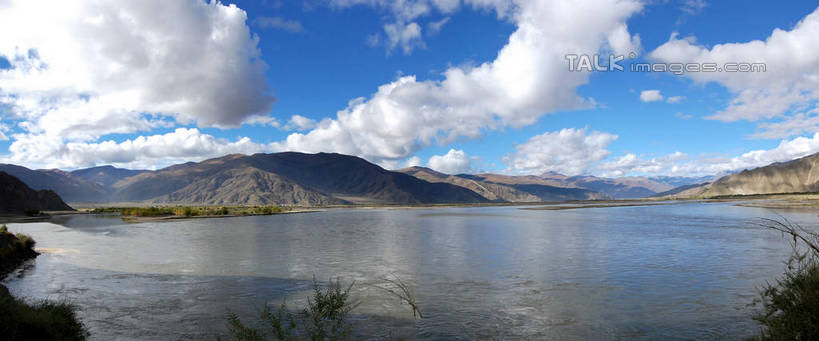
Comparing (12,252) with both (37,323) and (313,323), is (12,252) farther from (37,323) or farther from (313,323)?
(313,323)

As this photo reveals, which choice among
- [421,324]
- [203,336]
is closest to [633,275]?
[421,324]

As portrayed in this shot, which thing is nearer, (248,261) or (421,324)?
(421,324)

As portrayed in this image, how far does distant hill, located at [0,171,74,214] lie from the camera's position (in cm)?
9662

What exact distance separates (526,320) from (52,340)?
44.7ft

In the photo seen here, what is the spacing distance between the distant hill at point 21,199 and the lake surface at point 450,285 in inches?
3324

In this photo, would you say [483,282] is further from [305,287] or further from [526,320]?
[305,287]

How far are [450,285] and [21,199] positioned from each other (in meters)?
126

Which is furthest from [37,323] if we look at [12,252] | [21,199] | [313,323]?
[21,199]

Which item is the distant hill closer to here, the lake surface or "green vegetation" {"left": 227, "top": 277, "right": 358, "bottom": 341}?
the lake surface

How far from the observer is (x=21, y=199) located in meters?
103

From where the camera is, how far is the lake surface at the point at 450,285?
14.2 meters

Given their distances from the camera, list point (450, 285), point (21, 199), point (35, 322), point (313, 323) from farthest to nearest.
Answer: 1. point (21, 199)
2. point (450, 285)
3. point (313, 323)
4. point (35, 322)

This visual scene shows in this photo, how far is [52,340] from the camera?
35.6 feet

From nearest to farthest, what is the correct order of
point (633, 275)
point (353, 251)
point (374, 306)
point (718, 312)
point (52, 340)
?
1. point (52, 340)
2. point (718, 312)
3. point (374, 306)
4. point (633, 275)
5. point (353, 251)
